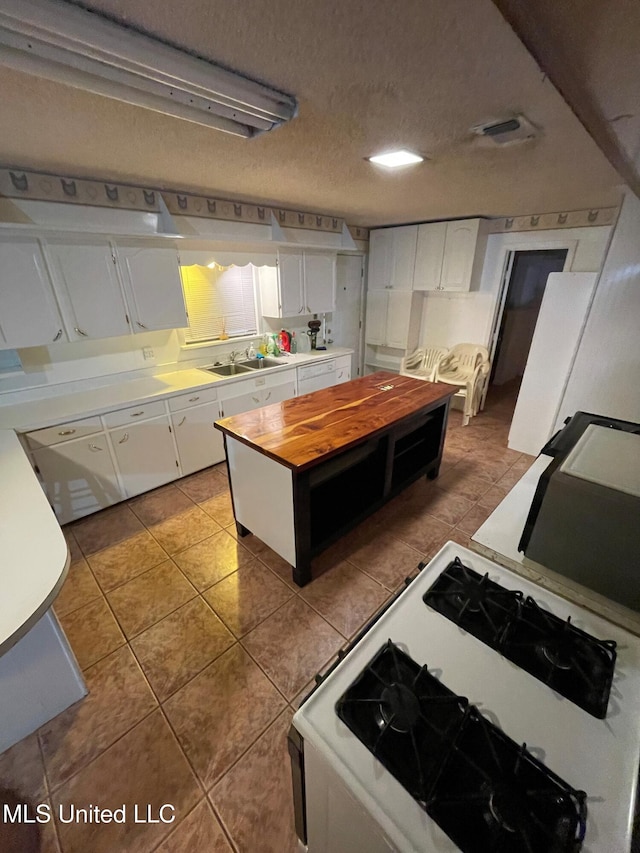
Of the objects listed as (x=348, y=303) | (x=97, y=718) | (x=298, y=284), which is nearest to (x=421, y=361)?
(x=348, y=303)

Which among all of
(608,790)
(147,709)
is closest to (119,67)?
(608,790)

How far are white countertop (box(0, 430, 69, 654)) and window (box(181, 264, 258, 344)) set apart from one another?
6.95 feet

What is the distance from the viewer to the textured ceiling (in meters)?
0.78

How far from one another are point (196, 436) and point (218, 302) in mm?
1417

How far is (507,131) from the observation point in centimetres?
134

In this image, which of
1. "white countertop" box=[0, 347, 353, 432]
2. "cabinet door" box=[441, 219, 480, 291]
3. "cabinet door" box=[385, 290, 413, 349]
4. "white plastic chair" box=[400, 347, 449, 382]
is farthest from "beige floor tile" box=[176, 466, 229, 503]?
"cabinet door" box=[441, 219, 480, 291]

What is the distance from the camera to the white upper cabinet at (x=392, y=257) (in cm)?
407

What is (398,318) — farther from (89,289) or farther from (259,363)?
(89,289)

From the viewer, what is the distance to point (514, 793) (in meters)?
0.60

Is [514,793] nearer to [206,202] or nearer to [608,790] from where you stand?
[608,790]

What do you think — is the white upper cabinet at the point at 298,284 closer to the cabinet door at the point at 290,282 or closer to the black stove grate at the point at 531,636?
the cabinet door at the point at 290,282

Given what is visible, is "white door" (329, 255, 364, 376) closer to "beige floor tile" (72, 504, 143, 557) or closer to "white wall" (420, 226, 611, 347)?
"white wall" (420, 226, 611, 347)

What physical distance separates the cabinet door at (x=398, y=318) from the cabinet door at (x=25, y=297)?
11.9ft

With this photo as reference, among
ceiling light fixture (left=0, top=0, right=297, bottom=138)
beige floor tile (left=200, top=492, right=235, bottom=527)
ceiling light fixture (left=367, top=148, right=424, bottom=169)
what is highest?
ceiling light fixture (left=367, top=148, right=424, bottom=169)
